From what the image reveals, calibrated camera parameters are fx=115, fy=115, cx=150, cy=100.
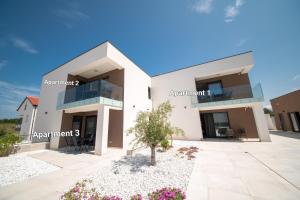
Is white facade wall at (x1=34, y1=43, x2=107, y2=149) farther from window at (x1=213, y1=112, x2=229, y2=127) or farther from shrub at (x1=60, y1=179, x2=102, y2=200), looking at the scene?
window at (x1=213, y1=112, x2=229, y2=127)

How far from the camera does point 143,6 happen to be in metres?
7.70

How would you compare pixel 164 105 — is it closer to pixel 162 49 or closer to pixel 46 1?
pixel 162 49

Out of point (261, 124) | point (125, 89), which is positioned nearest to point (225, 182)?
point (125, 89)

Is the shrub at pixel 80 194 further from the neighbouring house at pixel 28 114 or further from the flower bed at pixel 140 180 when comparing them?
the neighbouring house at pixel 28 114

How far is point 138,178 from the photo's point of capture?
4031 mm

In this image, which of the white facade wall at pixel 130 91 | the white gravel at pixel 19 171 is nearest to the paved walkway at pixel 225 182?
the white gravel at pixel 19 171

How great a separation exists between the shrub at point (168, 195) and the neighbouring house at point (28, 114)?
56.4ft

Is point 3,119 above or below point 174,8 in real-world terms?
below

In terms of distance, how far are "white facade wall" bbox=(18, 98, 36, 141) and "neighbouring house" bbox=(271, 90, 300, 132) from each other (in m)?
31.2

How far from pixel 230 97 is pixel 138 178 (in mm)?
10602

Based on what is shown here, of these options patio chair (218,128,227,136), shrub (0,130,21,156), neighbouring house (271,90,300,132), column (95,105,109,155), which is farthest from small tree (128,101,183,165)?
neighbouring house (271,90,300,132)

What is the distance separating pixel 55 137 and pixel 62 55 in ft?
25.2

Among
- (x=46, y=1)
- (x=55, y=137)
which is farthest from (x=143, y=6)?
(x=55, y=137)

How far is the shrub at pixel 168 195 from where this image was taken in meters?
2.80
